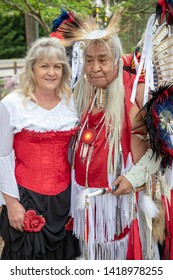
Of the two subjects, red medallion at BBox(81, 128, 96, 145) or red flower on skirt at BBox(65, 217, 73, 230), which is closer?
red medallion at BBox(81, 128, 96, 145)

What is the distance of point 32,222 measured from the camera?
2318 mm

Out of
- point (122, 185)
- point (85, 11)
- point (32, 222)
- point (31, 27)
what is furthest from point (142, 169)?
point (31, 27)

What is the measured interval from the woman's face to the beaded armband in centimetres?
62

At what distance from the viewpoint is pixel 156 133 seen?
229 centimetres

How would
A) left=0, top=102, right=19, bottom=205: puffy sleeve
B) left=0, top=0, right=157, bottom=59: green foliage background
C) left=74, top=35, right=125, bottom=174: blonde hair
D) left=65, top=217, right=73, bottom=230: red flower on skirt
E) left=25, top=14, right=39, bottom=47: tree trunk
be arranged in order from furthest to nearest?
left=25, top=14, right=39, bottom=47: tree trunk → left=0, top=0, right=157, bottom=59: green foliage background → left=65, top=217, right=73, bottom=230: red flower on skirt → left=74, top=35, right=125, bottom=174: blonde hair → left=0, top=102, right=19, bottom=205: puffy sleeve

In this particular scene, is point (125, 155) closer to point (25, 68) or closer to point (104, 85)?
point (104, 85)

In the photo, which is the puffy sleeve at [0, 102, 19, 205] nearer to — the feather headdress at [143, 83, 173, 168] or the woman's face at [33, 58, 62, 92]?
the woman's face at [33, 58, 62, 92]

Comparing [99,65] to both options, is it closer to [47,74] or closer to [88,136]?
[47,74]

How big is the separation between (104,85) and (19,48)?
18.5 m

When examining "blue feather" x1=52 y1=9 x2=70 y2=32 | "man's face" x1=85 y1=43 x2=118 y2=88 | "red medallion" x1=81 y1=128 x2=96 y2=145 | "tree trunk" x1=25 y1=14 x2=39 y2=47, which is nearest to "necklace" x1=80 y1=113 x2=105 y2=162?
"red medallion" x1=81 y1=128 x2=96 y2=145

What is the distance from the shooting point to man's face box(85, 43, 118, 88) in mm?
2271

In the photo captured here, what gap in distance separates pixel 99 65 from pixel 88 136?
1.28ft

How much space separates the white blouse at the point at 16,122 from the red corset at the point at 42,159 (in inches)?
1.5
